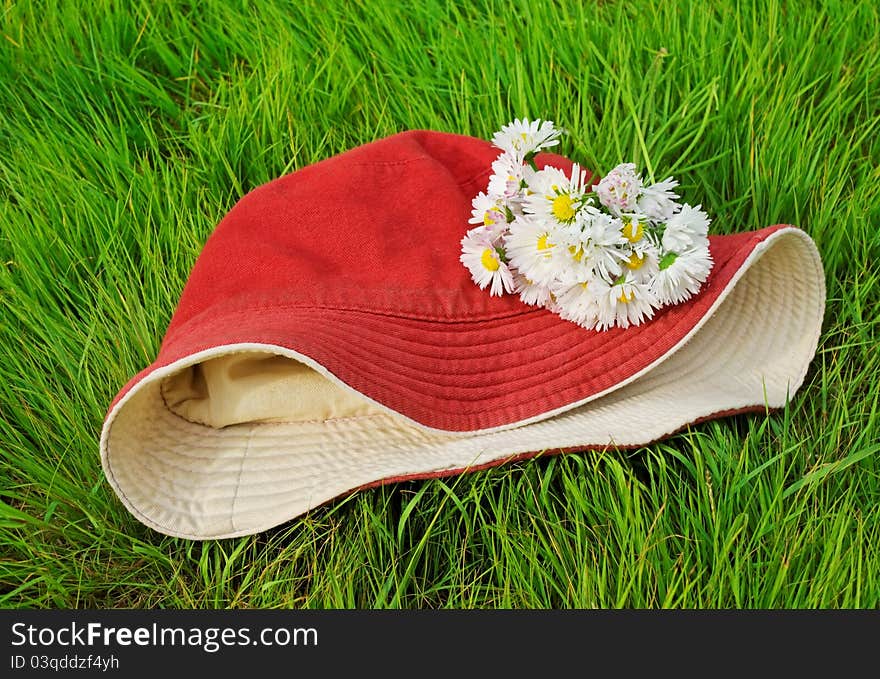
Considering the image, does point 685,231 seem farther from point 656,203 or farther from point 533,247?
point 533,247

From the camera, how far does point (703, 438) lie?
58.2 inches

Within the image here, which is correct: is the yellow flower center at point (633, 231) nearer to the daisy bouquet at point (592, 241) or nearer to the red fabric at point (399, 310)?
the daisy bouquet at point (592, 241)

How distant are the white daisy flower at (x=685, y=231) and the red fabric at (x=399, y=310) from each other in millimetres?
85

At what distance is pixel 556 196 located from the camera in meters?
1.48

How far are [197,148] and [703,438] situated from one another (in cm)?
116

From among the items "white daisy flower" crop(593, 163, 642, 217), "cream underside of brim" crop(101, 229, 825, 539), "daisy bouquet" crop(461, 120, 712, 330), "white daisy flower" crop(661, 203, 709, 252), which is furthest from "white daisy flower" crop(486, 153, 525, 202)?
"cream underside of brim" crop(101, 229, 825, 539)

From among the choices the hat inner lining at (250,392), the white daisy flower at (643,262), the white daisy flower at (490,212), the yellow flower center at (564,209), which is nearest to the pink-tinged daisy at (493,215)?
the white daisy flower at (490,212)

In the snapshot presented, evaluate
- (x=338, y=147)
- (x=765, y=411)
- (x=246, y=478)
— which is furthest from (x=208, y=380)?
(x=765, y=411)

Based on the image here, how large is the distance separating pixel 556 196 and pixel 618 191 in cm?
10

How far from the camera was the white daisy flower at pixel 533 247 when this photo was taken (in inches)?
58.1

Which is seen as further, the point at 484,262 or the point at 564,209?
the point at 484,262

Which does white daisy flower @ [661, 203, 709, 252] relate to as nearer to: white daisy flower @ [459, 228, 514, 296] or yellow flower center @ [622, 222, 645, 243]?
yellow flower center @ [622, 222, 645, 243]

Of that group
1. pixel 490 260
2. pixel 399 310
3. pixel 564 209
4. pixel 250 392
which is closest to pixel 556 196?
pixel 564 209

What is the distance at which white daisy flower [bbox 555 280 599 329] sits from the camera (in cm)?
151
